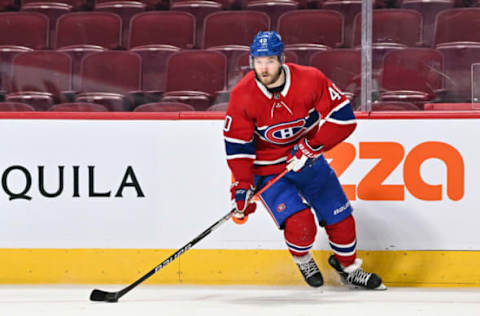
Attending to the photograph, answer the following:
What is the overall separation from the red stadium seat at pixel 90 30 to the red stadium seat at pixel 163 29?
0.31 feet

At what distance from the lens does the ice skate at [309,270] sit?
3439 mm

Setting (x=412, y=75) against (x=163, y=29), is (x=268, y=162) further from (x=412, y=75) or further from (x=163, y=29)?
(x=163, y=29)

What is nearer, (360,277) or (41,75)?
(360,277)

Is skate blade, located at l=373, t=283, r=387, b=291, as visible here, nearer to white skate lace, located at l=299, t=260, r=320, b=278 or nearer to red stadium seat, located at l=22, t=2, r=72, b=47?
white skate lace, located at l=299, t=260, r=320, b=278

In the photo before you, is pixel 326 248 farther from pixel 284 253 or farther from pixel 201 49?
pixel 201 49

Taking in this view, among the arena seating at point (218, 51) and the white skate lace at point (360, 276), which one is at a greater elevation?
the arena seating at point (218, 51)

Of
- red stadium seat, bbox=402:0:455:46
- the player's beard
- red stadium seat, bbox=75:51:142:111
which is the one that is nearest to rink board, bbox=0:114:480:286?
red stadium seat, bbox=75:51:142:111

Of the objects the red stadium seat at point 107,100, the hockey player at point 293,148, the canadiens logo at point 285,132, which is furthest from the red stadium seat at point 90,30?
the canadiens logo at point 285,132

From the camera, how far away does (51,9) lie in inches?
168

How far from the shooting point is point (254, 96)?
10.8 ft

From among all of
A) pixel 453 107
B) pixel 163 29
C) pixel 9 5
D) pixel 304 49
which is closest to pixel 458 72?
pixel 453 107

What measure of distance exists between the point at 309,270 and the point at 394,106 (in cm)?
87

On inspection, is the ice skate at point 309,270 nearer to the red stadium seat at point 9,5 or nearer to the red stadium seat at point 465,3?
the red stadium seat at point 465,3

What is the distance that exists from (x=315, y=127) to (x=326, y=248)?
622 mm
